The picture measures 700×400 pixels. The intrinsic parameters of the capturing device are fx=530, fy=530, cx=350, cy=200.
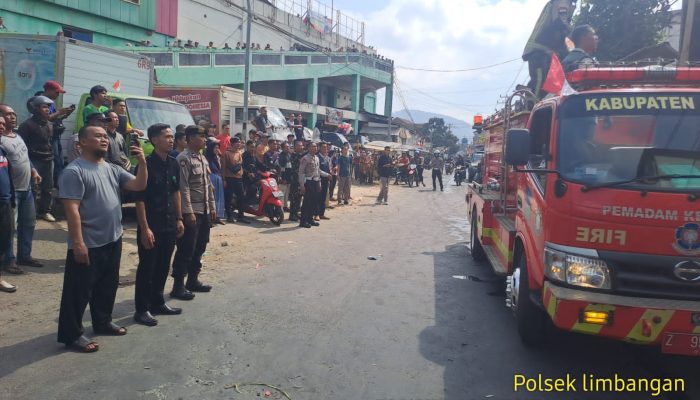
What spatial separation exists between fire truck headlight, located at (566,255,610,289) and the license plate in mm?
492

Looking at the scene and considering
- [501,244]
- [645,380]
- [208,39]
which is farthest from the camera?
[208,39]

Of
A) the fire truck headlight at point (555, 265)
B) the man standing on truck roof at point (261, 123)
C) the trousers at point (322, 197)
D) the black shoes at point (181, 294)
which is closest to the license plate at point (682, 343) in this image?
the fire truck headlight at point (555, 265)

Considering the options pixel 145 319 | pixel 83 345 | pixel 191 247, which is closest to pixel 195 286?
pixel 191 247

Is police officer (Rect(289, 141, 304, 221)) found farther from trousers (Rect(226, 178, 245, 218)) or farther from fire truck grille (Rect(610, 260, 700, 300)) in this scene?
fire truck grille (Rect(610, 260, 700, 300))

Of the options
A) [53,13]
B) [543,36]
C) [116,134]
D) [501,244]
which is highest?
[53,13]

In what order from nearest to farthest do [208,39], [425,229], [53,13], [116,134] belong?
[116,134]
[425,229]
[53,13]
[208,39]

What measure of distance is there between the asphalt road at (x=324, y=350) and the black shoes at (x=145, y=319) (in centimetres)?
8

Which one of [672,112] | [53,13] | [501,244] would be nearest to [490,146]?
[501,244]

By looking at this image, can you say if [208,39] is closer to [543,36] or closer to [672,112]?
[543,36]

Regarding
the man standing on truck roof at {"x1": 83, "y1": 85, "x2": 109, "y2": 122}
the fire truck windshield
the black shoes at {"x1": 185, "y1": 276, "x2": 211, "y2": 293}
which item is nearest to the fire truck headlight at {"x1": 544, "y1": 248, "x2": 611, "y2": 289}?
the fire truck windshield

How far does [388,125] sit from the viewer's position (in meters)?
49.2

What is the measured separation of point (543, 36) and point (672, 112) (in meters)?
3.74

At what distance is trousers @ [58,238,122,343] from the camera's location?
427cm

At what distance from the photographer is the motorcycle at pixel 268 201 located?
38.2 ft
